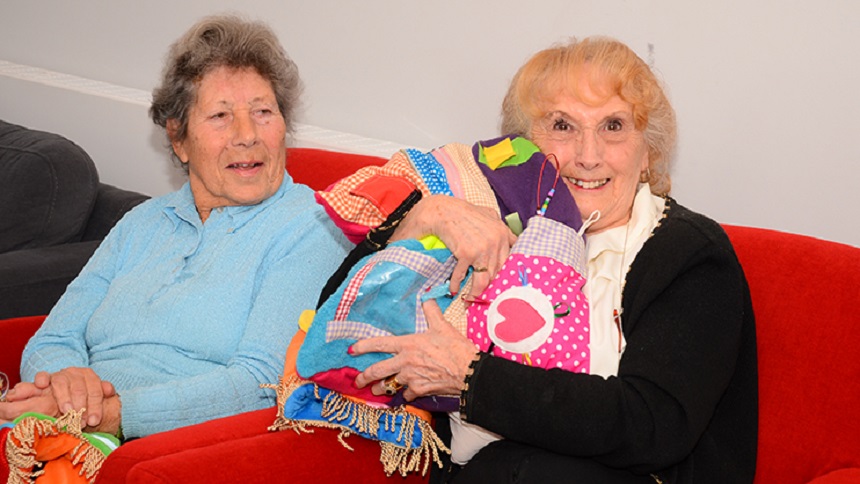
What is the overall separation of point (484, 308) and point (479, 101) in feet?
3.31

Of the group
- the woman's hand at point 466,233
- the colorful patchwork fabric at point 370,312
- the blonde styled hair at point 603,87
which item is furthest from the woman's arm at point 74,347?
the blonde styled hair at point 603,87

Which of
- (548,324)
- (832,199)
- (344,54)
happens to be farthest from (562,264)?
(344,54)

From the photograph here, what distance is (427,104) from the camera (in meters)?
2.71

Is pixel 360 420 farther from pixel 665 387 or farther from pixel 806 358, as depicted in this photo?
pixel 806 358

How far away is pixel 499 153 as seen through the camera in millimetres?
1918

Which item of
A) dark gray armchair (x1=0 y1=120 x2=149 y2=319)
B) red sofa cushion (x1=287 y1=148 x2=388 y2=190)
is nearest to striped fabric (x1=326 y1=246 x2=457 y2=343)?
red sofa cushion (x1=287 y1=148 x2=388 y2=190)

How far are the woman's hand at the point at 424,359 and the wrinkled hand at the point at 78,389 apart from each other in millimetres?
602

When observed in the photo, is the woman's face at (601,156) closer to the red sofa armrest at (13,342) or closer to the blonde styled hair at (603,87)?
the blonde styled hair at (603,87)

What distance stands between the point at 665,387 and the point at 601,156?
1.70 ft

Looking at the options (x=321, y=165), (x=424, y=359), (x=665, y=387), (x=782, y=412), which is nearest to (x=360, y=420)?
(x=424, y=359)

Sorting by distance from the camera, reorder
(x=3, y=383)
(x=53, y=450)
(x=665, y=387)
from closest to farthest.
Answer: (x=665, y=387) < (x=53, y=450) < (x=3, y=383)

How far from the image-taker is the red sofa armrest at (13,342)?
230 cm

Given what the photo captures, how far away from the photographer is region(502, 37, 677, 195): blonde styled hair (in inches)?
74.6

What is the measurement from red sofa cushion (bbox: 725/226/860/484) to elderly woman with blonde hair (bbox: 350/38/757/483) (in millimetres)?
68
